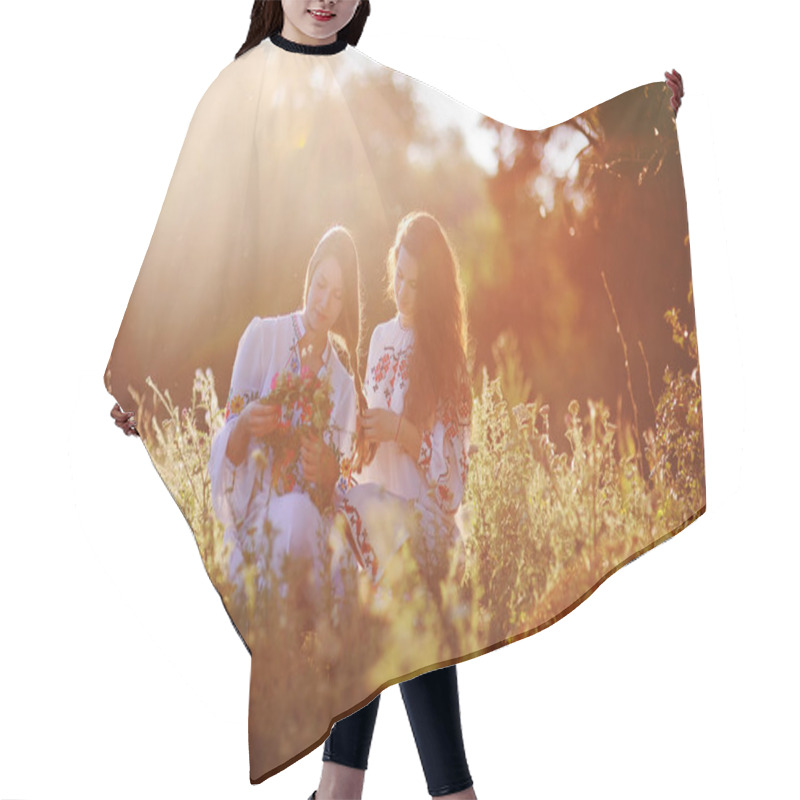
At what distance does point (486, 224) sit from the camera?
3.64 m

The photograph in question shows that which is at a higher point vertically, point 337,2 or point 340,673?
point 337,2

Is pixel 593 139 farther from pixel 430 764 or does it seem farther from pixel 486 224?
pixel 430 764

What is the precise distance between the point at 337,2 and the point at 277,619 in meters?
1.11

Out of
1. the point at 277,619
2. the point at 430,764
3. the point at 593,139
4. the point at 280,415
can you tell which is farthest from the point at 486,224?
the point at 430,764

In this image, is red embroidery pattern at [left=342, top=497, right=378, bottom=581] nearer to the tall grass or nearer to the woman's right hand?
the tall grass

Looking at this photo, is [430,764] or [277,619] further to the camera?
[430,764]

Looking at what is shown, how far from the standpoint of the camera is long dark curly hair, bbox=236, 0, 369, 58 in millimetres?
3693

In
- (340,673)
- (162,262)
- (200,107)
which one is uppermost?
(200,107)

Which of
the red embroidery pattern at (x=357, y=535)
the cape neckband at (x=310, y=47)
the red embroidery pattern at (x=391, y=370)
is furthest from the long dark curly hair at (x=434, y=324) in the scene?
the cape neckband at (x=310, y=47)

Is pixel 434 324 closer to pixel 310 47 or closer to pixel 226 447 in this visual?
pixel 226 447

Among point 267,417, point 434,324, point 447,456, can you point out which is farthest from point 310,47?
point 447,456

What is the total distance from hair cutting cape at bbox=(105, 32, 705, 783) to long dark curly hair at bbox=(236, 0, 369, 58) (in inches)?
2.4

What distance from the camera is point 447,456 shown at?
11.9 ft

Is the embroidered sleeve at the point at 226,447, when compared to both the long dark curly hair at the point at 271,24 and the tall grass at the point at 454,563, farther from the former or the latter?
the long dark curly hair at the point at 271,24
